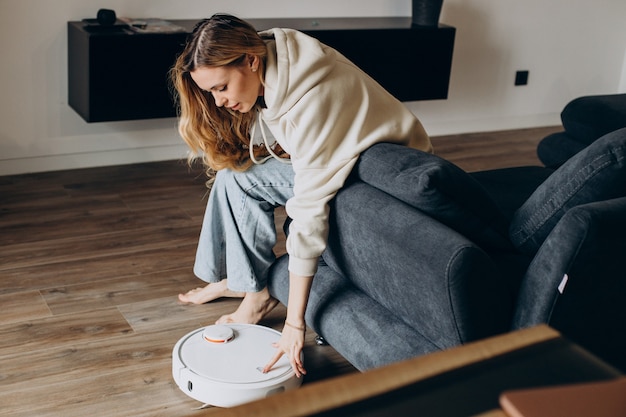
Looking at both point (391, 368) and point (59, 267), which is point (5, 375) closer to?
point (59, 267)

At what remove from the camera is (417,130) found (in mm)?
2262

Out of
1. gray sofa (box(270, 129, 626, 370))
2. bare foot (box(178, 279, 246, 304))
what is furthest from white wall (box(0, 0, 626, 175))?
gray sofa (box(270, 129, 626, 370))

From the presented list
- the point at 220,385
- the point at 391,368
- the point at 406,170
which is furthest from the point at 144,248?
the point at 391,368

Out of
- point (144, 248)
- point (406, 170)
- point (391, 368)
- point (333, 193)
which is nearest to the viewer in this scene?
point (391, 368)

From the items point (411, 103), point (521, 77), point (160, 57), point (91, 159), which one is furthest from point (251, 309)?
point (521, 77)

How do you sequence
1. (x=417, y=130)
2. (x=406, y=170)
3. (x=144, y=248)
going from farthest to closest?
(x=144, y=248), (x=417, y=130), (x=406, y=170)

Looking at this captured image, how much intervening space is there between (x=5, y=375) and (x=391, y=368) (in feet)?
4.80

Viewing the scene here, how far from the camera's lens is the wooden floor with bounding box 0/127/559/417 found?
2123 mm

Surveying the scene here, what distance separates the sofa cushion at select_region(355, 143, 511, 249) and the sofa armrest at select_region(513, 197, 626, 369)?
0.18m

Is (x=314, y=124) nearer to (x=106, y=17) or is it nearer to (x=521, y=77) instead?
(x=106, y=17)

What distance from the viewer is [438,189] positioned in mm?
1853

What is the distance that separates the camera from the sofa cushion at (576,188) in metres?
1.87

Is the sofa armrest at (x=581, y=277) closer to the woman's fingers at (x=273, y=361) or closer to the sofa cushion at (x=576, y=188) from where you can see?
the sofa cushion at (x=576, y=188)

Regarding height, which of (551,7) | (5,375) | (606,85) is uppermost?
(551,7)
